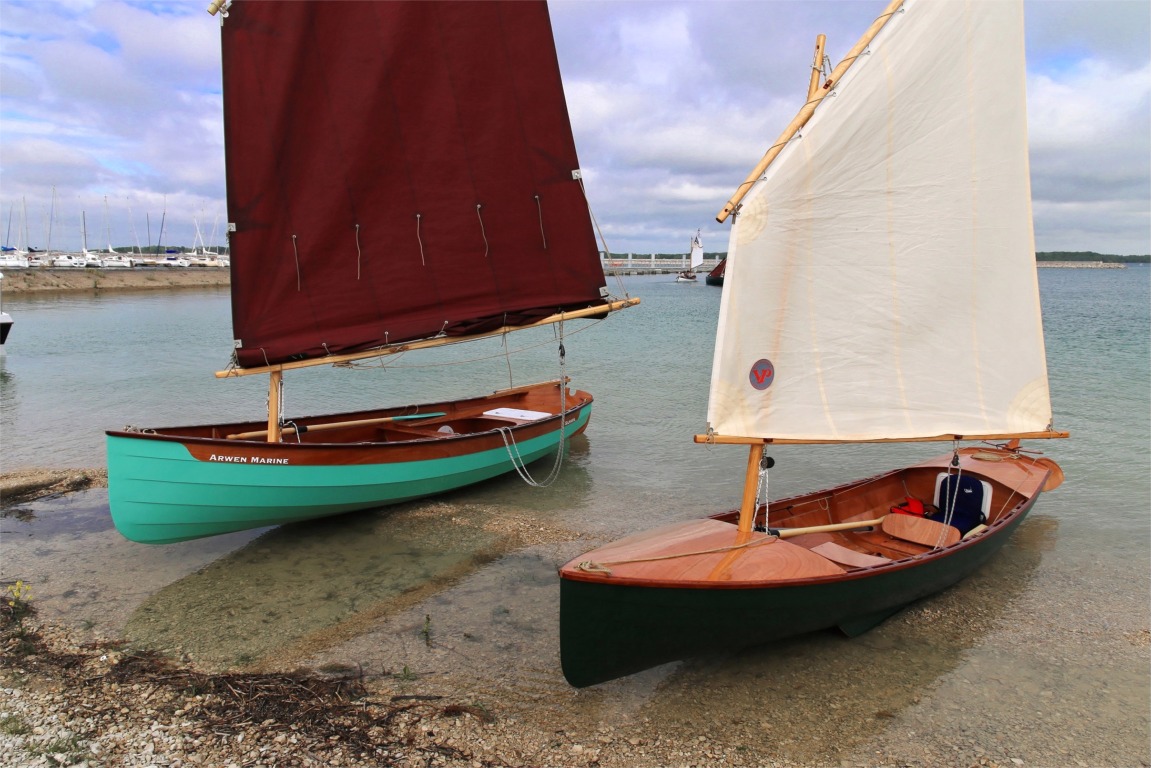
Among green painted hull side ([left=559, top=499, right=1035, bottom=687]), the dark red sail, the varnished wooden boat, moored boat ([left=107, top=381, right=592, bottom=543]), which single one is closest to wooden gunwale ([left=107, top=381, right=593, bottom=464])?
moored boat ([left=107, top=381, right=592, bottom=543])

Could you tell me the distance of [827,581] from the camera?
252 inches

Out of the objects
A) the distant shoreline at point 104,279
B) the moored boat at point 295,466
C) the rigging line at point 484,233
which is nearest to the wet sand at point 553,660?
the moored boat at point 295,466

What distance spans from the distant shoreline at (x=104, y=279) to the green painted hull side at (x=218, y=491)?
68191 millimetres

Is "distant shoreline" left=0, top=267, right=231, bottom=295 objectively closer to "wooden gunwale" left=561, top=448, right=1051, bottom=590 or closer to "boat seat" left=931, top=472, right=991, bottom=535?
"wooden gunwale" left=561, top=448, right=1051, bottom=590

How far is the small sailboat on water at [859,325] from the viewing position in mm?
6066

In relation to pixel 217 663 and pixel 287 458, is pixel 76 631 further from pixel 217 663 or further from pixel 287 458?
pixel 287 458

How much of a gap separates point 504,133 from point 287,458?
574cm

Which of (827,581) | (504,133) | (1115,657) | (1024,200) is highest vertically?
(504,133)

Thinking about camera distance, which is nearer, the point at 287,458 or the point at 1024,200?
the point at 1024,200

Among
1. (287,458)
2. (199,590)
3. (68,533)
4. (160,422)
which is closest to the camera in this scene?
(199,590)

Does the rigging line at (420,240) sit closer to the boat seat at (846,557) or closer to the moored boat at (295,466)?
the moored boat at (295,466)

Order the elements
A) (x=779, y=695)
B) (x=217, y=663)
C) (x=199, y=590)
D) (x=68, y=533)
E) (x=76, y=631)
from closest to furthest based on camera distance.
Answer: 1. (x=779, y=695)
2. (x=217, y=663)
3. (x=76, y=631)
4. (x=199, y=590)
5. (x=68, y=533)

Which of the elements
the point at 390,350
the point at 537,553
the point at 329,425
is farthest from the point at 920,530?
the point at 329,425

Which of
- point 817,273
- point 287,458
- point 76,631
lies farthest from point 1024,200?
point 76,631
